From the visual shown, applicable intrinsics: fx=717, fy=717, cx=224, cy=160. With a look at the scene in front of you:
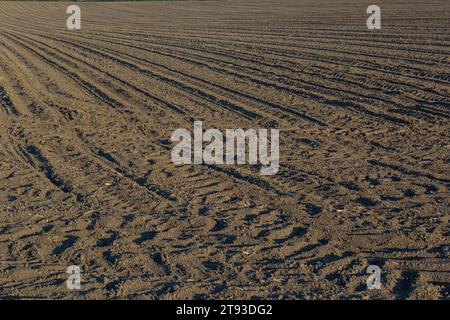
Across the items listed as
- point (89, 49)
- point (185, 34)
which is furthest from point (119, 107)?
point (185, 34)

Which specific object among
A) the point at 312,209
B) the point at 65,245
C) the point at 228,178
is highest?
the point at 228,178

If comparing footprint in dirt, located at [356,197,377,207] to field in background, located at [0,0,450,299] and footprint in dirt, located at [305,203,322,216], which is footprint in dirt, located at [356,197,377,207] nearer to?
field in background, located at [0,0,450,299]

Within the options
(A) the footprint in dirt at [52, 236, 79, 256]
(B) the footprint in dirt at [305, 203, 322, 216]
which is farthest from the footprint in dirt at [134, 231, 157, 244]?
(B) the footprint in dirt at [305, 203, 322, 216]

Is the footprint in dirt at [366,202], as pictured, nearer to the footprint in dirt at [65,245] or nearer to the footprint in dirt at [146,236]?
the footprint in dirt at [146,236]

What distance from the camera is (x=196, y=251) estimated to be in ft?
23.0

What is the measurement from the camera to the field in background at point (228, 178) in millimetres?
6582

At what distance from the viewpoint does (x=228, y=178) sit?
365 inches

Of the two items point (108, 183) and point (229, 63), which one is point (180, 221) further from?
point (229, 63)

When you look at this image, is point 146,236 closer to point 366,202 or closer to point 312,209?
point 312,209

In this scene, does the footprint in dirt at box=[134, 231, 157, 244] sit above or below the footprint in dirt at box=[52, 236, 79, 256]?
above

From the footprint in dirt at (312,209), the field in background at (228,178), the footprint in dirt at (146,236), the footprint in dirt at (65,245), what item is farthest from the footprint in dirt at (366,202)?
the footprint in dirt at (65,245)

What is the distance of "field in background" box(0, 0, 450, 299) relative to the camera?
6.58m

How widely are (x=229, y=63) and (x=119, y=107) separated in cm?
569

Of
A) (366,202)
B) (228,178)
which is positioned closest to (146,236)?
(228,178)
